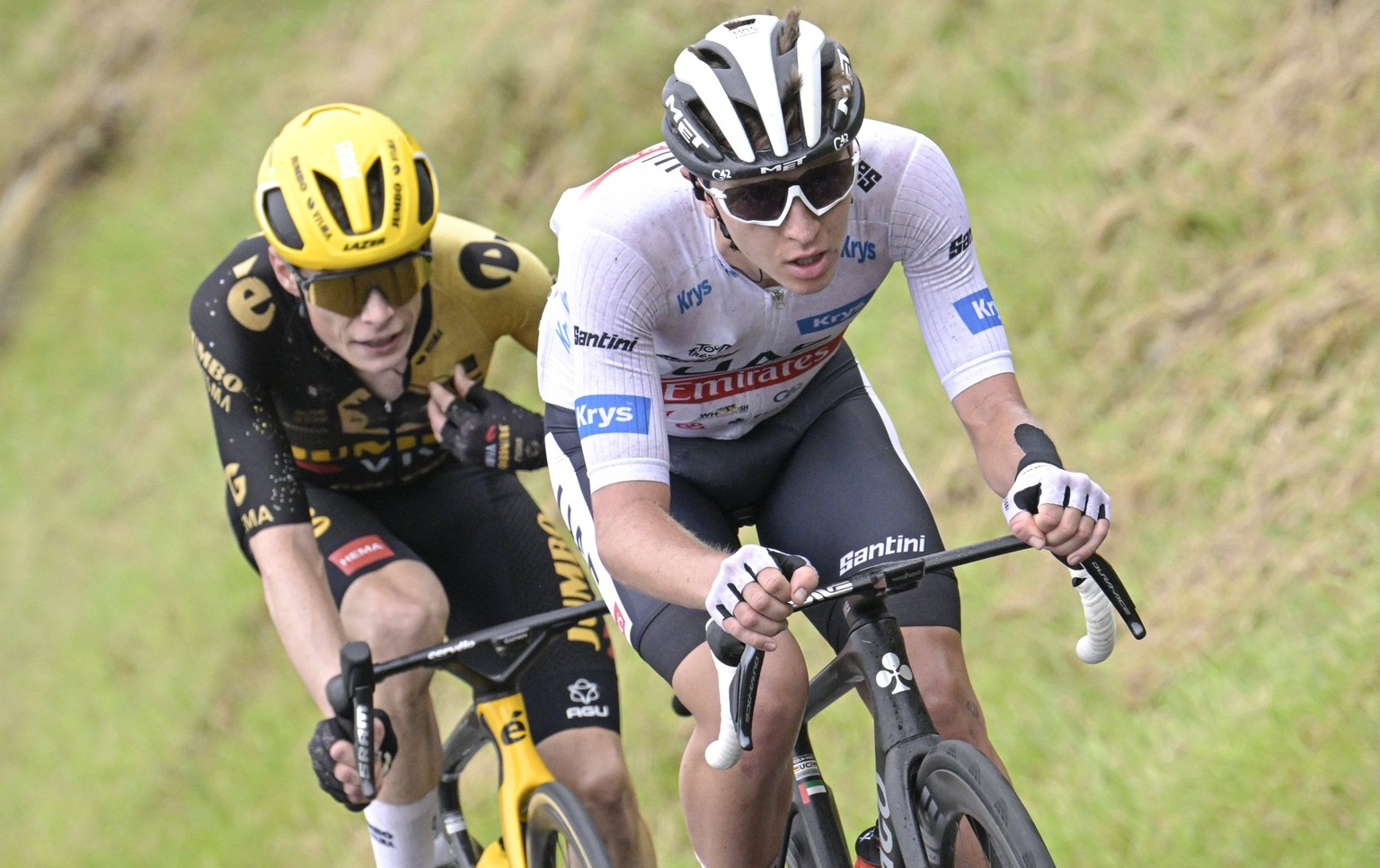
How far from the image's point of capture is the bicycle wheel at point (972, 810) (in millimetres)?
2725

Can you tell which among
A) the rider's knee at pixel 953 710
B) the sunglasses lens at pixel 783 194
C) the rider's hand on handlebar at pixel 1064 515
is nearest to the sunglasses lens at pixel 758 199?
the sunglasses lens at pixel 783 194

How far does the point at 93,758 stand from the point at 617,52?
18.7 ft

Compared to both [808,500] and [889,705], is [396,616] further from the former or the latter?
[889,705]

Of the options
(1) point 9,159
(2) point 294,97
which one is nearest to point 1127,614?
(2) point 294,97

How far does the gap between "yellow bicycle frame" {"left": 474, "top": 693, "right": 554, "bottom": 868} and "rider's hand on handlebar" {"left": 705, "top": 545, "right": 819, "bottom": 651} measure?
5.38 feet

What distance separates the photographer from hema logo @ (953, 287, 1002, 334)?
345 centimetres

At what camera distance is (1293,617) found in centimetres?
495

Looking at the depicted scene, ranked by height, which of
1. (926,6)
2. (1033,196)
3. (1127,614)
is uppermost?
(926,6)

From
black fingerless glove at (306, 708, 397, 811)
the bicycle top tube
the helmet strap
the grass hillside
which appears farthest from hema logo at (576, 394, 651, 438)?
the grass hillside

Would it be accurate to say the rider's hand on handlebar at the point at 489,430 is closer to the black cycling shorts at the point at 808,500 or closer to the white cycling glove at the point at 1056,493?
the black cycling shorts at the point at 808,500

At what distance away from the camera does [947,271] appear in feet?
11.4

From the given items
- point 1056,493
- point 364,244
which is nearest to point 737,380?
point 1056,493

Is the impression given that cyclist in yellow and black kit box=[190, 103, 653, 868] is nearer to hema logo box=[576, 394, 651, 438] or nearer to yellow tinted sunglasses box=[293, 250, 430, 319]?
yellow tinted sunglasses box=[293, 250, 430, 319]

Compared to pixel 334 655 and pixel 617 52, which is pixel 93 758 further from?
pixel 334 655
